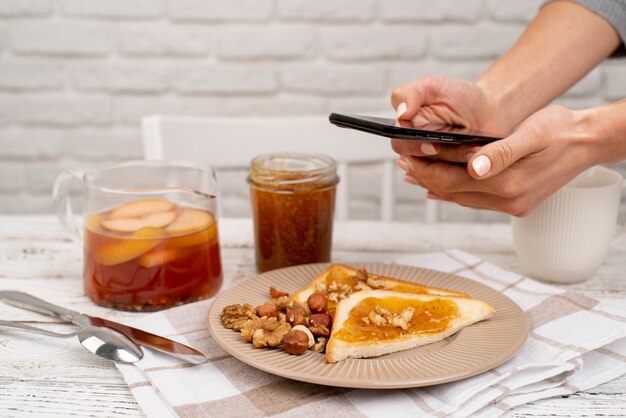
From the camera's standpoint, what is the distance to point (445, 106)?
1.32 m

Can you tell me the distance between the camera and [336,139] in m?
1.66

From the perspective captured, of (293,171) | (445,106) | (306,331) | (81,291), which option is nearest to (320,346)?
(306,331)

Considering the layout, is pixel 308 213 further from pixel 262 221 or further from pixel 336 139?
pixel 336 139

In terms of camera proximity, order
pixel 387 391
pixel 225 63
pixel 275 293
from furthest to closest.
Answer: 1. pixel 225 63
2. pixel 275 293
3. pixel 387 391

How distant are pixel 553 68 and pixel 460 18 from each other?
73 centimetres

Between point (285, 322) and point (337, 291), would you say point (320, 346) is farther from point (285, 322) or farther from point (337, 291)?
point (337, 291)

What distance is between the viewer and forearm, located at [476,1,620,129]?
140 cm

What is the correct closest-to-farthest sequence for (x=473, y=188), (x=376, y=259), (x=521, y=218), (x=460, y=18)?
(x=473, y=188) → (x=521, y=218) → (x=376, y=259) → (x=460, y=18)

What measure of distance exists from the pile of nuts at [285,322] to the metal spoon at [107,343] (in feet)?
0.39

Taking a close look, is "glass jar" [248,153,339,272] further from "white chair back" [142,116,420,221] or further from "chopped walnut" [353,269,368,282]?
"white chair back" [142,116,420,221]

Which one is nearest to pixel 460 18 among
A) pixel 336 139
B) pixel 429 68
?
pixel 429 68

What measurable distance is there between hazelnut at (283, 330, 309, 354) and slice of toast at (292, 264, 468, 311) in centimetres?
14

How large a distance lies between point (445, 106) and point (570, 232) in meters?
0.33

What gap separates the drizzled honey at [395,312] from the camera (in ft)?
2.86
